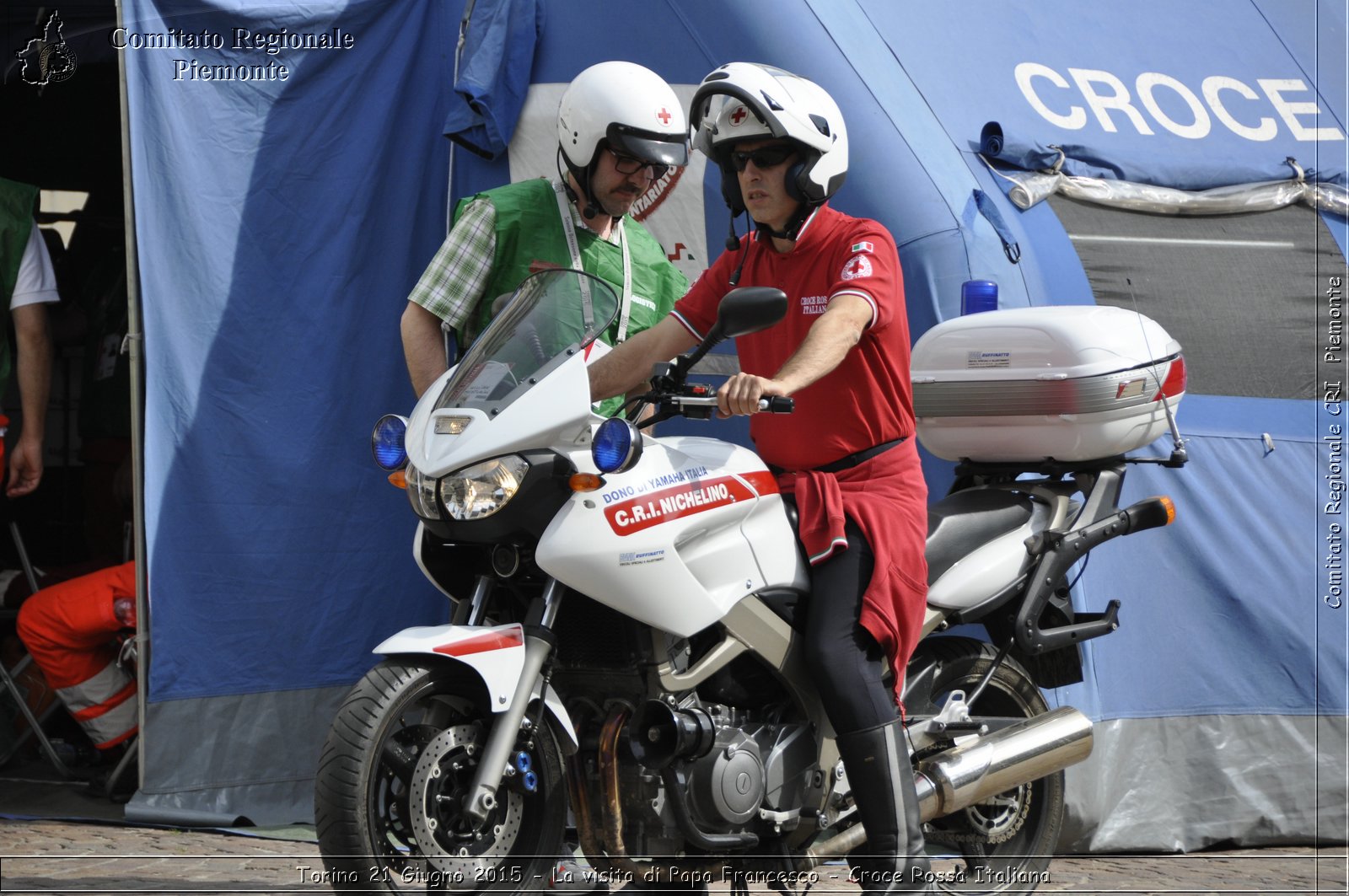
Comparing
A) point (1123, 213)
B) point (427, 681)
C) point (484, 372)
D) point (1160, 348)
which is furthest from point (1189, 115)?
point (427, 681)

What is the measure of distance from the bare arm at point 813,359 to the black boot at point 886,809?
92 centimetres

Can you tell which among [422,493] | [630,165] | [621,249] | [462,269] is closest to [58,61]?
[462,269]

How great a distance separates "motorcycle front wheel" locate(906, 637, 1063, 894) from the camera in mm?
4629

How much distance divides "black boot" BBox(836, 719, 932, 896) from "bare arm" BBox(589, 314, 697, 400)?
109cm

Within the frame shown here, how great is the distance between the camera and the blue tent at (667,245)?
18.6ft

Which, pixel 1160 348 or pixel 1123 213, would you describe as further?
pixel 1123 213

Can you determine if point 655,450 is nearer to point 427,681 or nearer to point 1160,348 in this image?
point 427,681

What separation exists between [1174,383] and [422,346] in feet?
7.61

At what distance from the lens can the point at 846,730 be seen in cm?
396

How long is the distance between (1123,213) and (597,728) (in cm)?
325

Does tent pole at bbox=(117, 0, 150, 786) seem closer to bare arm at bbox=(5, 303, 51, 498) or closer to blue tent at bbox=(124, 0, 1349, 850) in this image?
blue tent at bbox=(124, 0, 1349, 850)

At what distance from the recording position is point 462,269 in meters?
4.92

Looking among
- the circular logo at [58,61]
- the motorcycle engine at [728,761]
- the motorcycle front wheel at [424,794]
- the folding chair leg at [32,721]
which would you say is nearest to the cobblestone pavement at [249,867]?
the folding chair leg at [32,721]

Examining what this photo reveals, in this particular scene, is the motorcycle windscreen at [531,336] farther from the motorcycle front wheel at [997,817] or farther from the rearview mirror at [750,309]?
the motorcycle front wheel at [997,817]
